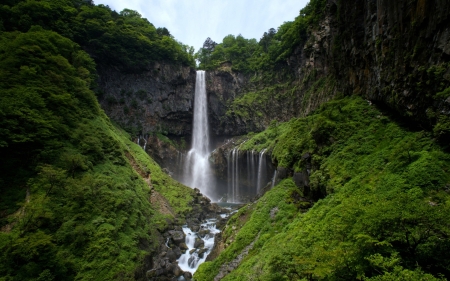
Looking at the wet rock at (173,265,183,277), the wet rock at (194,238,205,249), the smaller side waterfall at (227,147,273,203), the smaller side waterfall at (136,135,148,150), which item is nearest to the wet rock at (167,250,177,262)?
the wet rock at (173,265,183,277)

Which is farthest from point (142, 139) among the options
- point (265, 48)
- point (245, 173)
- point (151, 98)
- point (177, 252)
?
point (265, 48)

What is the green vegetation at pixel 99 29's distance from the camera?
1040 inches

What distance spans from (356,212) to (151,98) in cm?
4179

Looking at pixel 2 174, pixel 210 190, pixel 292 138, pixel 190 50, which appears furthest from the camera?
pixel 190 50

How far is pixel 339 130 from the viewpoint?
14.8 meters

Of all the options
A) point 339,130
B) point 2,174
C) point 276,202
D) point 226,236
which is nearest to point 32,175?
point 2,174

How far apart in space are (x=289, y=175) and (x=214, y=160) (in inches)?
1001

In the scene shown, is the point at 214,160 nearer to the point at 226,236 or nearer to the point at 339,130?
the point at 226,236

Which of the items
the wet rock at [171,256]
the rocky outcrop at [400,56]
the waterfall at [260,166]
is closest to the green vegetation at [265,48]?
the rocky outcrop at [400,56]

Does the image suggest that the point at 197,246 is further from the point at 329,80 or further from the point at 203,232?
the point at 329,80

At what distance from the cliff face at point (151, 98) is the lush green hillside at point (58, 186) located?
18171mm

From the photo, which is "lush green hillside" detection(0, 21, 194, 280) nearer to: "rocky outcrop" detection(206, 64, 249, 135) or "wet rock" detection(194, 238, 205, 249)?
"wet rock" detection(194, 238, 205, 249)

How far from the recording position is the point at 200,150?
4641 cm

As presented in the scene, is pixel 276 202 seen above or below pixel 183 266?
above
